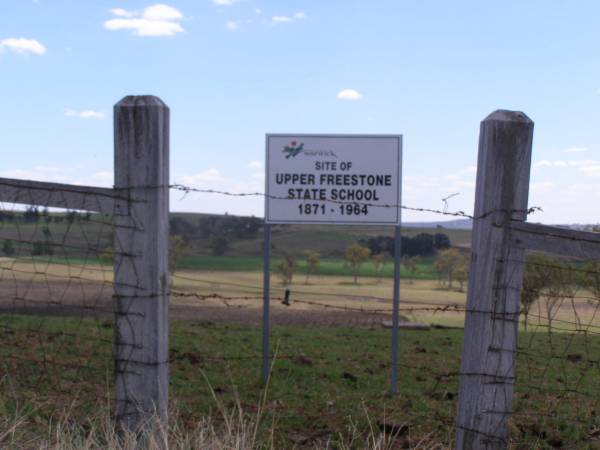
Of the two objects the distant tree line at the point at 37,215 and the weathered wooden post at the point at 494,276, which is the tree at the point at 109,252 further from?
the weathered wooden post at the point at 494,276

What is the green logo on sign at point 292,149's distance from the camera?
28.2 ft

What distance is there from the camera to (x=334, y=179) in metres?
8.52

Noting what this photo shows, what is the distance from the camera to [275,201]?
8.59m

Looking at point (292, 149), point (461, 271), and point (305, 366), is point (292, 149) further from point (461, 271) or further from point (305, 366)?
point (461, 271)

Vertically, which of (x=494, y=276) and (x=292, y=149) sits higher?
(x=292, y=149)

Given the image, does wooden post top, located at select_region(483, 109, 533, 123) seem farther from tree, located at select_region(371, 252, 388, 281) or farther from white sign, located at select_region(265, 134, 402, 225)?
tree, located at select_region(371, 252, 388, 281)

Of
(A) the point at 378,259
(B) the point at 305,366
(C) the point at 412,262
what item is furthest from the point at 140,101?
(C) the point at 412,262

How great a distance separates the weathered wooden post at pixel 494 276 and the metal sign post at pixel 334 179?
4.05 m

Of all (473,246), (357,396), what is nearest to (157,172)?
(473,246)

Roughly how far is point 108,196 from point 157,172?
32cm

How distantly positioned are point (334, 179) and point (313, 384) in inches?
88.2

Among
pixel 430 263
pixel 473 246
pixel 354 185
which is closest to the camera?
pixel 473 246

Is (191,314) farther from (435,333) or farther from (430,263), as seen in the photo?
(430,263)

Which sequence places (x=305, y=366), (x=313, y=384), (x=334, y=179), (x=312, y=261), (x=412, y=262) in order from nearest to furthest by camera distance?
(x=313, y=384) → (x=334, y=179) → (x=305, y=366) → (x=312, y=261) → (x=412, y=262)
